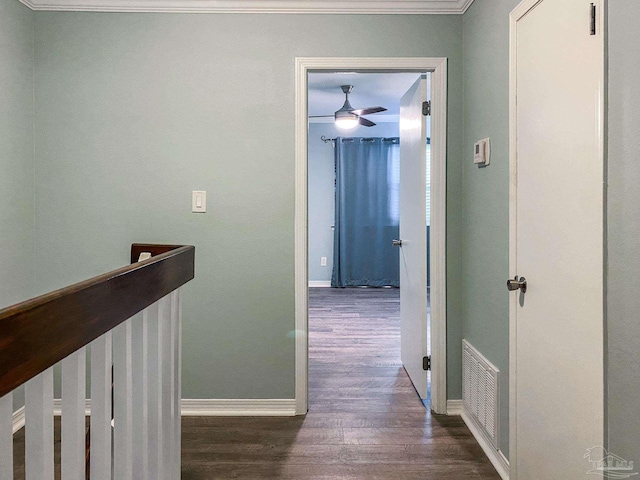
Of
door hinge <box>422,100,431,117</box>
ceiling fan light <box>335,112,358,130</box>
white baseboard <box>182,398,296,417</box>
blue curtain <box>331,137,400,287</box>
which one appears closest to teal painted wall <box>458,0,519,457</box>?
door hinge <box>422,100,431,117</box>

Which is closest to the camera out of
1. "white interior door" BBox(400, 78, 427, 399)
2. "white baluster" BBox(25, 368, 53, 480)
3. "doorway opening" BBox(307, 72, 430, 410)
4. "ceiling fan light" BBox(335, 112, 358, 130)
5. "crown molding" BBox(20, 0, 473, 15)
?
"white baluster" BBox(25, 368, 53, 480)

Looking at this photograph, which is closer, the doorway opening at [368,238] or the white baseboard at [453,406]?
the white baseboard at [453,406]

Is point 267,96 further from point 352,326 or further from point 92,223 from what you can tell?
point 352,326

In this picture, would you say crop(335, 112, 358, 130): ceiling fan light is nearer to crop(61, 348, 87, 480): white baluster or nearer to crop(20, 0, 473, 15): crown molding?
crop(20, 0, 473, 15): crown molding

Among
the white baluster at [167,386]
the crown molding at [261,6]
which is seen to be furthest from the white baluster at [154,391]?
the crown molding at [261,6]

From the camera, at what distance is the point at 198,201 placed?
264 cm

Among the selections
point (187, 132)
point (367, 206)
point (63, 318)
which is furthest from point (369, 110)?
point (63, 318)

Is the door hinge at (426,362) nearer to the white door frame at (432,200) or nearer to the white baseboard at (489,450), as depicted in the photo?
the white door frame at (432,200)

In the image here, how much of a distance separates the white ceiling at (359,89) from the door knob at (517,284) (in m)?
2.85

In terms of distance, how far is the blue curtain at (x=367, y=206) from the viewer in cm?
671

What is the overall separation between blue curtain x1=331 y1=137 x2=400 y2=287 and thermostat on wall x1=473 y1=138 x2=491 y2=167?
4.36 metres

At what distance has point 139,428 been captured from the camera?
4.25ft

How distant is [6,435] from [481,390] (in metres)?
2.11

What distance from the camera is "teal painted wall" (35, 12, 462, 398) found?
2596mm
